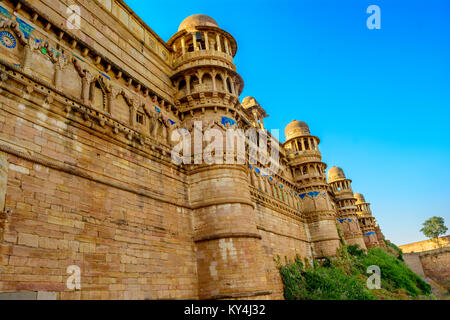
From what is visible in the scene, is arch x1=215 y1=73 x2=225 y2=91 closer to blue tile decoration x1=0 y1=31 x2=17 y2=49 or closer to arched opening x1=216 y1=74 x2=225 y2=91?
arched opening x1=216 y1=74 x2=225 y2=91

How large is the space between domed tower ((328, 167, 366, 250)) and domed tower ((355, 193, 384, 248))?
20.6 feet

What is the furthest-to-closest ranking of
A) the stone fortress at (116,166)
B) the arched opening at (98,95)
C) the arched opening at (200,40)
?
1. the arched opening at (200,40)
2. the arched opening at (98,95)
3. the stone fortress at (116,166)

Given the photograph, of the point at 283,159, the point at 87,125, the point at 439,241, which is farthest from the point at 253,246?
the point at 439,241

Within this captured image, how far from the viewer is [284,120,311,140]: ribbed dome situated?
28.2 metres

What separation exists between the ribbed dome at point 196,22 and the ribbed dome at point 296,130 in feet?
48.7

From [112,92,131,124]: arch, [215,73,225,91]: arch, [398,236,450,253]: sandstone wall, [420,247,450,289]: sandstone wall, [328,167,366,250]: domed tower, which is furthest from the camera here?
[398,236,450,253]: sandstone wall

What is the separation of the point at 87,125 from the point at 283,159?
749 inches

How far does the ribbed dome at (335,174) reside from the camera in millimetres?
38938

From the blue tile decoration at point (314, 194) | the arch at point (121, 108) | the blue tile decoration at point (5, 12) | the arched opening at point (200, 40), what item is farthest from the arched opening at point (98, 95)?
the blue tile decoration at point (314, 194)

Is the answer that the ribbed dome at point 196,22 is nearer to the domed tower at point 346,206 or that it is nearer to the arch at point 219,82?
the arch at point 219,82

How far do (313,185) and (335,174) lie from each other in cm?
1519

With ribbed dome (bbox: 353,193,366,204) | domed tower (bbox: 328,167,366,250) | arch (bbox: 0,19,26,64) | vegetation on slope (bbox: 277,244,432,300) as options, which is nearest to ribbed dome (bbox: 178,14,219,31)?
arch (bbox: 0,19,26,64)

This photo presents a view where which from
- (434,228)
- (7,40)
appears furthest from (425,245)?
(7,40)
